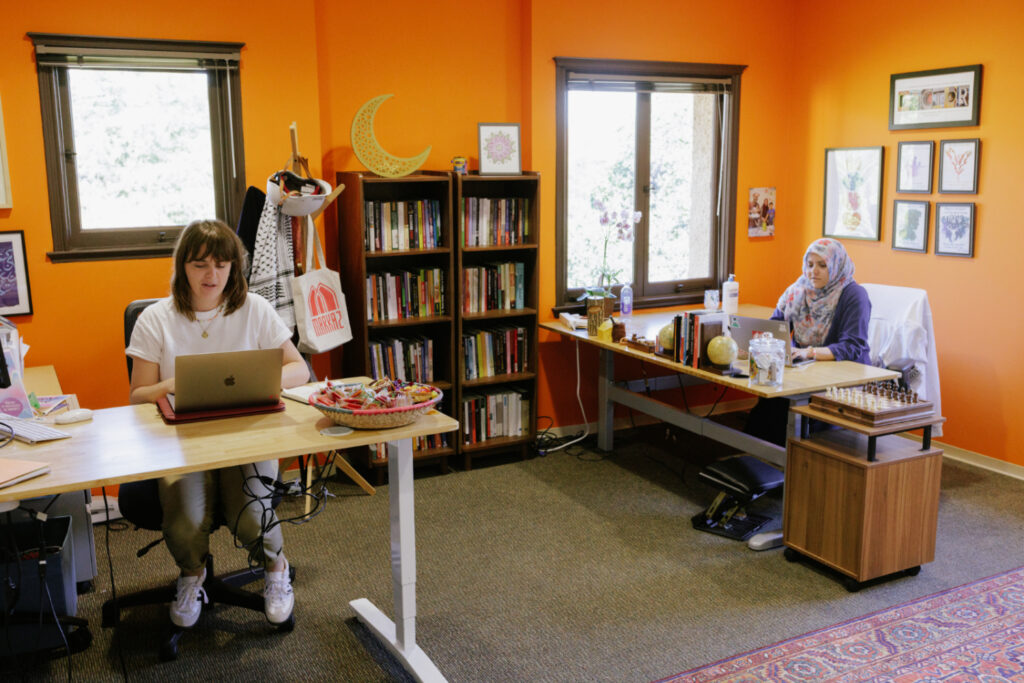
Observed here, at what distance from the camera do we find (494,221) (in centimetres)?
442

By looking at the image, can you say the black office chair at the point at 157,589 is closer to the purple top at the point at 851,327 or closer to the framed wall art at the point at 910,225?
the purple top at the point at 851,327

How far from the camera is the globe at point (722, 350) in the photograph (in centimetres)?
350

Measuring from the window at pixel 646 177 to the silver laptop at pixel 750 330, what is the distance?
3.35 ft

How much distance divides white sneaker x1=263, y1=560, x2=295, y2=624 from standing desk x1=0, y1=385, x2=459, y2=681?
0.28 metres

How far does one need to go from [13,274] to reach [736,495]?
3139 mm

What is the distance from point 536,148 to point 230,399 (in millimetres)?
2606

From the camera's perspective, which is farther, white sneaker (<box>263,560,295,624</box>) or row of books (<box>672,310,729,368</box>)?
row of books (<box>672,310,729,368</box>)

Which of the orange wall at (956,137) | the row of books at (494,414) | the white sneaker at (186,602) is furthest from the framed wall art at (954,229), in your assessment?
the white sneaker at (186,602)

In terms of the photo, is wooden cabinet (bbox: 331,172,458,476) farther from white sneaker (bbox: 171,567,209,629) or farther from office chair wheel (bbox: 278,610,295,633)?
white sneaker (bbox: 171,567,209,629)

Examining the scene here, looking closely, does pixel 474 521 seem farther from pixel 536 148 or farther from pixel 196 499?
pixel 536 148

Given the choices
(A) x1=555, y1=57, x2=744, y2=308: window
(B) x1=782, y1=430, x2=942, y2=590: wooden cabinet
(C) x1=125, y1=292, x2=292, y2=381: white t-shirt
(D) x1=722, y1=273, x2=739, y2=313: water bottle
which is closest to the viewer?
(C) x1=125, y1=292, x2=292, y2=381: white t-shirt

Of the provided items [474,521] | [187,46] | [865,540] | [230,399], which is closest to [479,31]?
[187,46]

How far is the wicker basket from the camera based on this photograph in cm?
234

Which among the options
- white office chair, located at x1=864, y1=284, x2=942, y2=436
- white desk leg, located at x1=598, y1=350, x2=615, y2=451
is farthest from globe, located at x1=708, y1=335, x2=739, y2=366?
white desk leg, located at x1=598, y1=350, x2=615, y2=451
